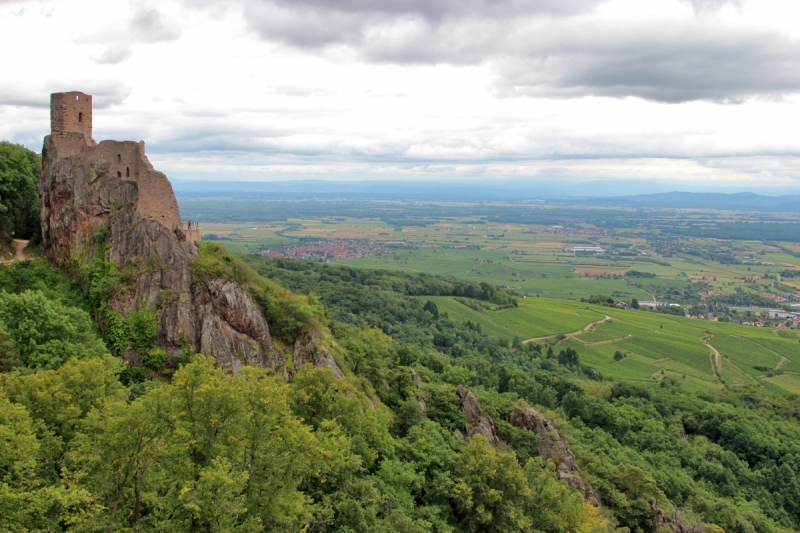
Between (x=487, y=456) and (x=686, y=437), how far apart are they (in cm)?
4871

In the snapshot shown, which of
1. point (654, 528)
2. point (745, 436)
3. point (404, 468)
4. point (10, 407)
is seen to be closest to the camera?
point (10, 407)

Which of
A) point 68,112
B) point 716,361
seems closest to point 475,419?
point 68,112

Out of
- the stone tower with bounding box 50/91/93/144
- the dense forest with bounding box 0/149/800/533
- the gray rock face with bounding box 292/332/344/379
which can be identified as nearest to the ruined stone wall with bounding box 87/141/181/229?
the stone tower with bounding box 50/91/93/144

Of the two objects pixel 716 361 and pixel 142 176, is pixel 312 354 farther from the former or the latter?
pixel 716 361

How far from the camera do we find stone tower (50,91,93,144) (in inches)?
1606

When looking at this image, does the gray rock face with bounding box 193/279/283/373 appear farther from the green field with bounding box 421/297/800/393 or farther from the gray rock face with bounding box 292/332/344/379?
the green field with bounding box 421/297/800/393

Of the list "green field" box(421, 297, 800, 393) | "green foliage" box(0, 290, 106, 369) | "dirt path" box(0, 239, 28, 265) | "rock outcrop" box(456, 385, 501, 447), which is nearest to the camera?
"green foliage" box(0, 290, 106, 369)

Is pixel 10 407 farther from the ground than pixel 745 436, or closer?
farther from the ground

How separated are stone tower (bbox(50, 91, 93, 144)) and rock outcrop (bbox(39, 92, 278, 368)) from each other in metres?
0.06

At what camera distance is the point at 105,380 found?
87.3 ft

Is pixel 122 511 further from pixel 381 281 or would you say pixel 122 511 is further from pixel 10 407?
pixel 381 281

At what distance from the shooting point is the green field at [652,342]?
104062mm

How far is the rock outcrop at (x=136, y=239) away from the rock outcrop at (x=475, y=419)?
1453 cm

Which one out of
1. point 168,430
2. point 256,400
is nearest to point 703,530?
point 256,400
